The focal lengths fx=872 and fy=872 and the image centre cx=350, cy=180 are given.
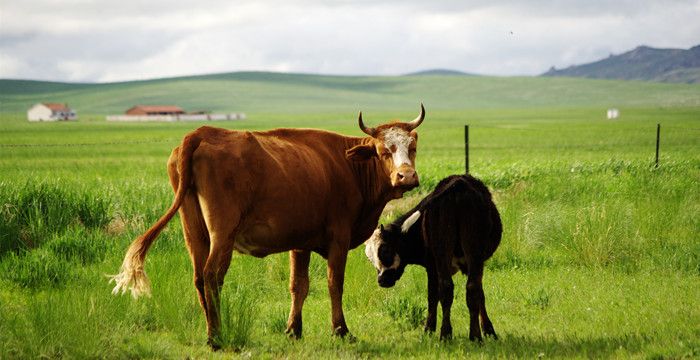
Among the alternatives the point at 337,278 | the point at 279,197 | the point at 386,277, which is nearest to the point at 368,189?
the point at 386,277

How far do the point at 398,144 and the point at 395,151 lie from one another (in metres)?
0.08

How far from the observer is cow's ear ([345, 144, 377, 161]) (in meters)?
9.61

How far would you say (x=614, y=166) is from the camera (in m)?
25.2

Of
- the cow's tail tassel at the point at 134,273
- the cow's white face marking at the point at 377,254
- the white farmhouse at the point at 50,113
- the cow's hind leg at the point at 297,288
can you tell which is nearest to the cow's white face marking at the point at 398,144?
the cow's white face marking at the point at 377,254

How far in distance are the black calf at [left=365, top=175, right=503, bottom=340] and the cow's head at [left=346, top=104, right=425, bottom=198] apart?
0.39 m

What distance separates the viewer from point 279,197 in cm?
866

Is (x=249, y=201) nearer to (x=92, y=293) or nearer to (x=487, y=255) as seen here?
(x=92, y=293)

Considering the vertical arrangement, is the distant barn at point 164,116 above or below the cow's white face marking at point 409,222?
below

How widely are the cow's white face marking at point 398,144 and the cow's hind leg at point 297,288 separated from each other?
1.50 m

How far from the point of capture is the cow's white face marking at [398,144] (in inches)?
364

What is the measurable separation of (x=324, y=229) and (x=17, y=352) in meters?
3.26

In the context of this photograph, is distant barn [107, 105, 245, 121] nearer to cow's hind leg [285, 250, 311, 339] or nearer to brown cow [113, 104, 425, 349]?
brown cow [113, 104, 425, 349]

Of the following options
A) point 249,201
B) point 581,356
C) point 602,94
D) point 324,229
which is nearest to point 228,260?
point 249,201

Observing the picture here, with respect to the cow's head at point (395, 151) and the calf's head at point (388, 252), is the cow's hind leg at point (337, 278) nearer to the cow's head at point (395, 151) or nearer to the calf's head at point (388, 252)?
the calf's head at point (388, 252)
